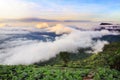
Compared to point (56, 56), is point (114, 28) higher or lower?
higher

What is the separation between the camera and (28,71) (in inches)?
455

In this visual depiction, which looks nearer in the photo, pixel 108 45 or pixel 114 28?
pixel 114 28

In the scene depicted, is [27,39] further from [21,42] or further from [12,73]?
[12,73]

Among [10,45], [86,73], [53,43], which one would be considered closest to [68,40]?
[53,43]

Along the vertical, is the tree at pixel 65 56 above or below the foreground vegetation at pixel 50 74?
below

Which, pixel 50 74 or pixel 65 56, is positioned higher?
pixel 50 74

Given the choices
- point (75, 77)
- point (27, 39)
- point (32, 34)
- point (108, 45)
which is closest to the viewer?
point (75, 77)

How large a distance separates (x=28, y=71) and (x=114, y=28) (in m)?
8.61

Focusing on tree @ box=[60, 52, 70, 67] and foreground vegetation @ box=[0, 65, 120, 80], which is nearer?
foreground vegetation @ box=[0, 65, 120, 80]

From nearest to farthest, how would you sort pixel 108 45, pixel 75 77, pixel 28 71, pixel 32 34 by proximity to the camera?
pixel 75 77 → pixel 28 71 → pixel 32 34 → pixel 108 45

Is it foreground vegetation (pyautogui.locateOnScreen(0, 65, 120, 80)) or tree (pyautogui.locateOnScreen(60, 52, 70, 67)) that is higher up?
foreground vegetation (pyautogui.locateOnScreen(0, 65, 120, 80))

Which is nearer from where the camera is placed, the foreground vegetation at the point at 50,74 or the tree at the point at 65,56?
the foreground vegetation at the point at 50,74

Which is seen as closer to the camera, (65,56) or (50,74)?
(50,74)

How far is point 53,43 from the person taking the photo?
18.7 m
